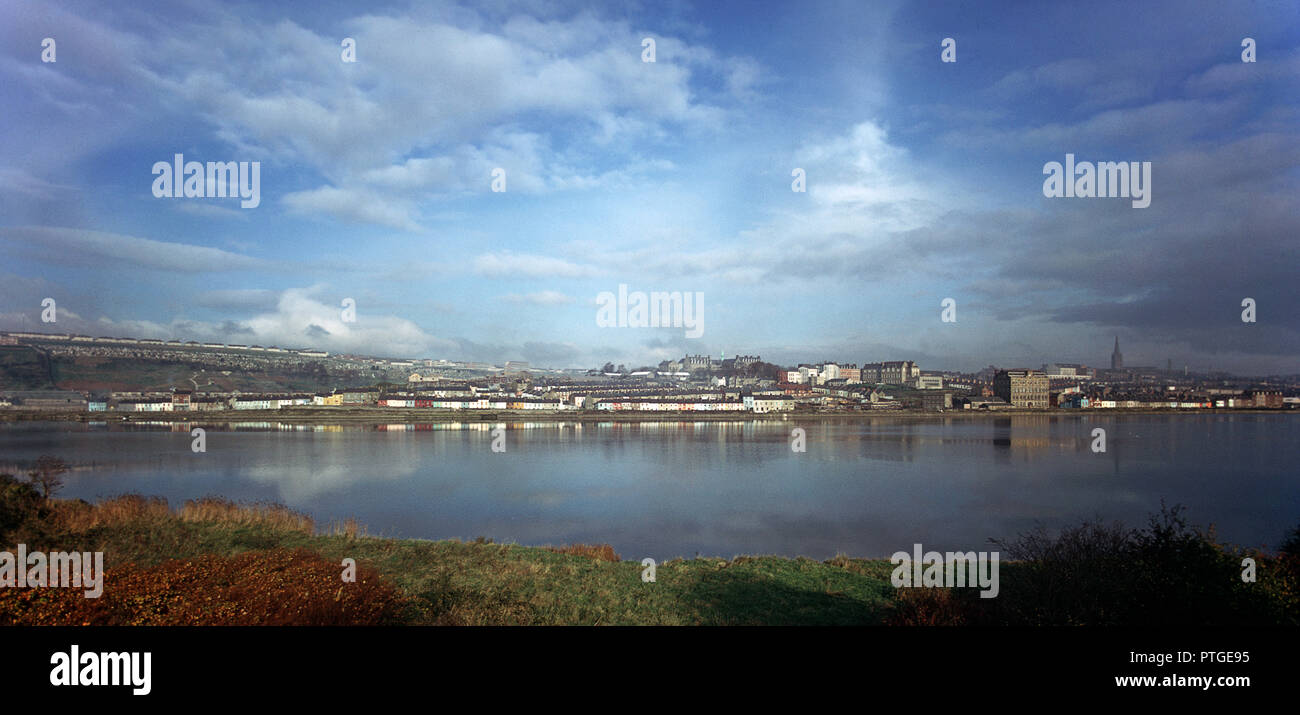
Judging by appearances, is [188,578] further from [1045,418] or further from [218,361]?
[218,361]

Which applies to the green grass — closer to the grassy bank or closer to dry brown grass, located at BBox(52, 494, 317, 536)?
the grassy bank

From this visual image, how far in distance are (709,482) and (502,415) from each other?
38.9 m

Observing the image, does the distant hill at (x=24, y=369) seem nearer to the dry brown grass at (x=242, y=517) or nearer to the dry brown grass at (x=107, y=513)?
Answer: the dry brown grass at (x=107, y=513)

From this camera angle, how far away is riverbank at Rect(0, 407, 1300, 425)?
1992 inches

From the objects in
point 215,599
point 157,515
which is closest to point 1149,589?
point 215,599

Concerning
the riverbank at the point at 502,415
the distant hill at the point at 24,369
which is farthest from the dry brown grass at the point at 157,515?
the distant hill at the point at 24,369

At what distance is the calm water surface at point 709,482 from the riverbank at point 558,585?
4.45 meters

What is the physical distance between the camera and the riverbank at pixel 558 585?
3.71 meters

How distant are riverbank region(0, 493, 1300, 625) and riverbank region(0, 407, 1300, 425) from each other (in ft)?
150

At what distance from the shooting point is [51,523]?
25.6ft

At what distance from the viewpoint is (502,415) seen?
57.2 metres

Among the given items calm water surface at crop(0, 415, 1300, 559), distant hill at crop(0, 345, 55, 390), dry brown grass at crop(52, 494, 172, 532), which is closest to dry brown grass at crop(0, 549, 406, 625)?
dry brown grass at crop(52, 494, 172, 532)
